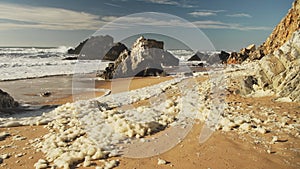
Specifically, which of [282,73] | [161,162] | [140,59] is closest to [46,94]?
[140,59]

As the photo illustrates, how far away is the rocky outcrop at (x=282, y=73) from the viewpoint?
7.80 meters

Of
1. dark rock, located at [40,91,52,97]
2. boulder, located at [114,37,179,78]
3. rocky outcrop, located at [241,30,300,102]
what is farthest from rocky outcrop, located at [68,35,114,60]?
rocky outcrop, located at [241,30,300,102]

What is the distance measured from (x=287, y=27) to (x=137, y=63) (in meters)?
10.1

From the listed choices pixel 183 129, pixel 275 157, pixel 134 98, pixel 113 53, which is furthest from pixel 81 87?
pixel 113 53

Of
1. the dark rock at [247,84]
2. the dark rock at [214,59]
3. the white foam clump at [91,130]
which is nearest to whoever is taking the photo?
the white foam clump at [91,130]

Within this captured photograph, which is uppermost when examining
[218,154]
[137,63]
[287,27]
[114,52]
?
[287,27]

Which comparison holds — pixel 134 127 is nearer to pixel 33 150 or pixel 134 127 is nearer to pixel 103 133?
pixel 103 133

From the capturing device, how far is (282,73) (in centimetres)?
855

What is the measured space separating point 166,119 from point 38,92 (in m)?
10.5

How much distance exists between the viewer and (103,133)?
6.28 meters

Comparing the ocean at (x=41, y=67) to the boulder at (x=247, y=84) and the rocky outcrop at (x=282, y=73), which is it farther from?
the rocky outcrop at (x=282, y=73)

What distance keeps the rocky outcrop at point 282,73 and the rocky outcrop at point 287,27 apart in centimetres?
644

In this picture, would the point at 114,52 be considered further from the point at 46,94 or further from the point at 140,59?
the point at 46,94

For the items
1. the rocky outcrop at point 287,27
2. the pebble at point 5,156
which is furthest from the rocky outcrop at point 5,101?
the rocky outcrop at point 287,27
